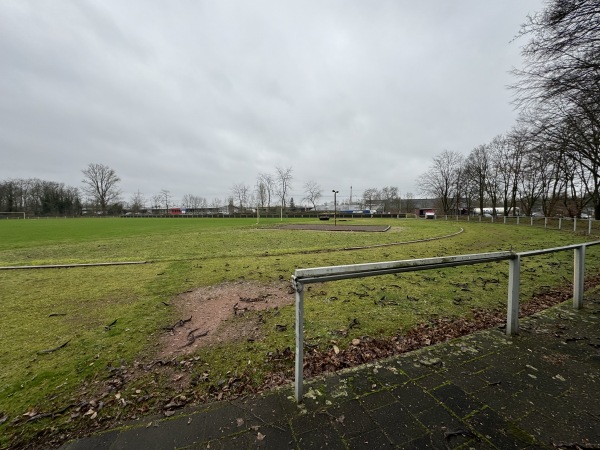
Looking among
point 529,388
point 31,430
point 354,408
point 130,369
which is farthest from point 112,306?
point 529,388

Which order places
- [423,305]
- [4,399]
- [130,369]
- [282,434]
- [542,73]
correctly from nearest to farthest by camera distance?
[282,434] < [4,399] < [130,369] < [423,305] < [542,73]

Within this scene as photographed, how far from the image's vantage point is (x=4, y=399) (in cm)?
226

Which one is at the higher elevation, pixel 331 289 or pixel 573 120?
pixel 573 120

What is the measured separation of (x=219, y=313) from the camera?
4.18 m

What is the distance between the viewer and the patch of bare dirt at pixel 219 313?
3.29 metres

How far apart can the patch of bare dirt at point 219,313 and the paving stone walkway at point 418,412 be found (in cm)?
132

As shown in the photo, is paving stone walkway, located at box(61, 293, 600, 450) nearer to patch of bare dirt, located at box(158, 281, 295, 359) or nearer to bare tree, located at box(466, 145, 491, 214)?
patch of bare dirt, located at box(158, 281, 295, 359)

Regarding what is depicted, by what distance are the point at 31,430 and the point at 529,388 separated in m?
3.82

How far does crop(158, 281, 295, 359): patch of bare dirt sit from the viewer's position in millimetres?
3287

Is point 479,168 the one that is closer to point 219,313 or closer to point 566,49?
point 566,49

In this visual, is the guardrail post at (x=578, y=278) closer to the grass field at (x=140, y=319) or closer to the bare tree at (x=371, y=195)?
the grass field at (x=140, y=319)

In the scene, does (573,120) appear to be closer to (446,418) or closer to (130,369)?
(446,418)

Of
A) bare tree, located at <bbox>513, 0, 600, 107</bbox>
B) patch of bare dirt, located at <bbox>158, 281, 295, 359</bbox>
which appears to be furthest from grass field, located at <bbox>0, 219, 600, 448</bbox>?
bare tree, located at <bbox>513, 0, 600, 107</bbox>

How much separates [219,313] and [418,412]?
3.12 meters
